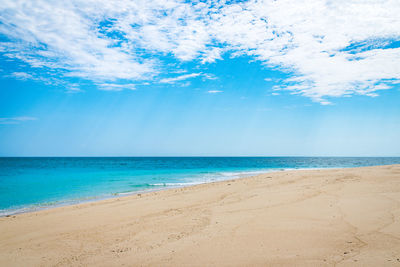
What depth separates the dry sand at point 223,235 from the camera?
4.84m

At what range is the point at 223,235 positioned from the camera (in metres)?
6.14

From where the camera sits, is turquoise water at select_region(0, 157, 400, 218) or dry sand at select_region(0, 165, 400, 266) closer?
dry sand at select_region(0, 165, 400, 266)

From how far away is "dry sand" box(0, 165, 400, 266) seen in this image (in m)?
4.84

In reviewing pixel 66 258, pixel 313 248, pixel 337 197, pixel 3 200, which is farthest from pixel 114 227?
pixel 3 200

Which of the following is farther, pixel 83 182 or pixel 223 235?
pixel 83 182

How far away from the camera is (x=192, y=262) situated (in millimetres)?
4777

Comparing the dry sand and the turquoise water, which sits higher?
the dry sand

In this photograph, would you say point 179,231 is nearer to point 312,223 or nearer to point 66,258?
point 66,258

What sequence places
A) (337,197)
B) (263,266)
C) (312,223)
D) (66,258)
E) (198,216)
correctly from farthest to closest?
(337,197)
(198,216)
(312,223)
(66,258)
(263,266)

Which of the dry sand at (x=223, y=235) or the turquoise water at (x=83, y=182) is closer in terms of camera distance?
the dry sand at (x=223, y=235)

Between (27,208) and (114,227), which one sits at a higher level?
(114,227)

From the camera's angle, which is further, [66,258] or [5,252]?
[5,252]

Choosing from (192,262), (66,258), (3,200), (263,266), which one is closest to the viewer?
(263,266)

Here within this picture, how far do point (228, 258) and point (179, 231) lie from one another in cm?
229
